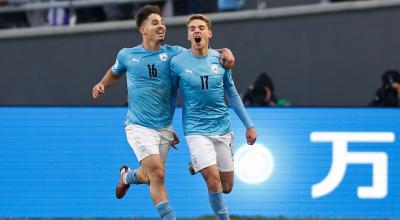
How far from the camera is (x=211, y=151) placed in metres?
13.6

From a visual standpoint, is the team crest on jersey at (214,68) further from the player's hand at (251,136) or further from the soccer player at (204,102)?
the player's hand at (251,136)

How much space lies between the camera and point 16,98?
21562 mm

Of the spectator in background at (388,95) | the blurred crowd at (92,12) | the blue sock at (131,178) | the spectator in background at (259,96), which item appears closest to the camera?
the blue sock at (131,178)

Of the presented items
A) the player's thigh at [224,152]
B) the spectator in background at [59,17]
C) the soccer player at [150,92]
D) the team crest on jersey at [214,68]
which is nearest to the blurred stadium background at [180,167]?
the player's thigh at [224,152]

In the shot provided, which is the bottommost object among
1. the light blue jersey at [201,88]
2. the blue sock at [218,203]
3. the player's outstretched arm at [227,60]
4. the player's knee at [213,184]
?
the blue sock at [218,203]

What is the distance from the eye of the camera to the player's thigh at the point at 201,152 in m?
13.6

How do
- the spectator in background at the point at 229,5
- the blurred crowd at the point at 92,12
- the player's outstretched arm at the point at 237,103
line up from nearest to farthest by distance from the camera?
the player's outstretched arm at the point at 237,103
the spectator in background at the point at 229,5
the blurred crowd at the point at 92,12

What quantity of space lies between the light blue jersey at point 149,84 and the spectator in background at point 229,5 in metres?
7.46

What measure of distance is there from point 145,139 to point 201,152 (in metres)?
0.59

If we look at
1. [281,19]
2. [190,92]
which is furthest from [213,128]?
Result: [281,19]

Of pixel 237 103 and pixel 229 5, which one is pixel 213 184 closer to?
pixel 237 103

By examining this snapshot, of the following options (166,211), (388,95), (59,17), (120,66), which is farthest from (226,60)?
(59,17)

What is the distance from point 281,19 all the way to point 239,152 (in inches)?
172

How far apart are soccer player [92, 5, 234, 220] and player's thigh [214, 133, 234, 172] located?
0.56 meters
